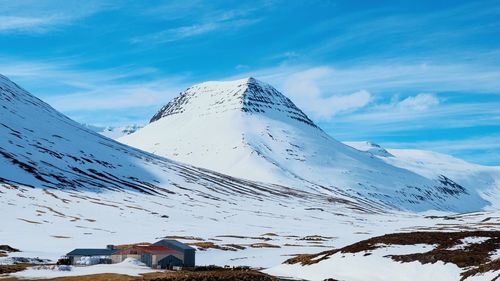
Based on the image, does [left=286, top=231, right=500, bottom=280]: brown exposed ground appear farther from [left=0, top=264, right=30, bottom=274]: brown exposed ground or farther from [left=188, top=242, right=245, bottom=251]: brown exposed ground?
[left=0, top=264, right=30, bottom=274]: brown exposed ground

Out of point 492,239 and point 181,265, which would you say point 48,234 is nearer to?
point 181,265

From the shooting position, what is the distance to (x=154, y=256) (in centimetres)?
8394

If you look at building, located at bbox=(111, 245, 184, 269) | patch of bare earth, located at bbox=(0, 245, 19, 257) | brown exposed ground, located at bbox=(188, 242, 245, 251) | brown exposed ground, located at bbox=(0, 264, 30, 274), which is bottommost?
brown exposed ground, located at bbox=(0, 264, 30, 274)

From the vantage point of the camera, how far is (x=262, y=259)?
96.7 meters

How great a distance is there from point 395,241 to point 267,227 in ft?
308

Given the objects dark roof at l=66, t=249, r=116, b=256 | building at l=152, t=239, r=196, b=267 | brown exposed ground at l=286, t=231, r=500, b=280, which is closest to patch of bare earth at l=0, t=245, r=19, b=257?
dark roof at l=66, t=249, r=116, b=256

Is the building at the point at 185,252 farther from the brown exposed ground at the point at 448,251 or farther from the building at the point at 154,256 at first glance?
the brown exposed ground at the point at 448,251

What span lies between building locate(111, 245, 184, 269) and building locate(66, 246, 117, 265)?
1240 mm

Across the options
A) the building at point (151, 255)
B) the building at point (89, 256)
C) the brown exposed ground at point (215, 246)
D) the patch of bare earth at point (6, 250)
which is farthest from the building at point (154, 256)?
the brown exposed ground at point (215, 246)

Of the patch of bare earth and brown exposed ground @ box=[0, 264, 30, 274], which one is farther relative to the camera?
the patch of bare earth

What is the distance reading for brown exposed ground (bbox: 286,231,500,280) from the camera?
62.6 m

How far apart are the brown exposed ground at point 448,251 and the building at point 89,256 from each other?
24847mm

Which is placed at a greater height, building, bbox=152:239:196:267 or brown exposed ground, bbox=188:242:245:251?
brown exposed ground, bbox=188:242:245:251

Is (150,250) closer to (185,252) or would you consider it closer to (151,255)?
(151,255)
